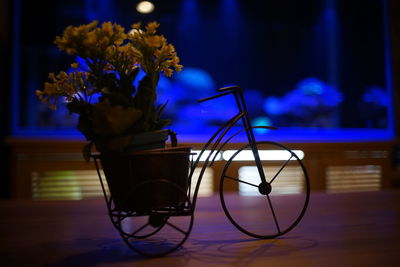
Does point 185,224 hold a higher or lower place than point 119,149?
lower

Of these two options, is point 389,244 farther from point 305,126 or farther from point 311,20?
point 311,20

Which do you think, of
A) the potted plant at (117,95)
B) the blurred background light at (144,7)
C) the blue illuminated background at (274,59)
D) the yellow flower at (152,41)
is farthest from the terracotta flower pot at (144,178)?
the blurred background light at (144,7)

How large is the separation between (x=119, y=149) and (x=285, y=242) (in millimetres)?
776

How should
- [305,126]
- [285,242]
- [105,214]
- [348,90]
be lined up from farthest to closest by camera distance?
[348,90]
[305,126]
[105,214]
[285,242]

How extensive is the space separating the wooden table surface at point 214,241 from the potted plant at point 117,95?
0.28 meters

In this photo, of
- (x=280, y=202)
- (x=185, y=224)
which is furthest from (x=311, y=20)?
(x=185, y=224)

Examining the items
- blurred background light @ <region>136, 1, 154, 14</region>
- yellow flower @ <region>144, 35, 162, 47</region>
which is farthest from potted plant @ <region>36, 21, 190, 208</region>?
blurred background light @ <region>136, 1, 154, 14</region>

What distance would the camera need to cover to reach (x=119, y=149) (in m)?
1.13

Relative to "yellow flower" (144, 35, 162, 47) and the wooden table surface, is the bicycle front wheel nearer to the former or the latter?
the wooden table surface

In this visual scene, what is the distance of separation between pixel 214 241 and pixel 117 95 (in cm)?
72

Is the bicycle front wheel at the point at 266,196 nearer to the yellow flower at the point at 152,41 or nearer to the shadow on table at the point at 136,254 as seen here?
the shadow on table at the point at 136,254

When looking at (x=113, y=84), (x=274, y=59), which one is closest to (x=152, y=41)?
(x=113, y=84)

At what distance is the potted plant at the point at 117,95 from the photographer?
112cm

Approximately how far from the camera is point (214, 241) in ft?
4.82
